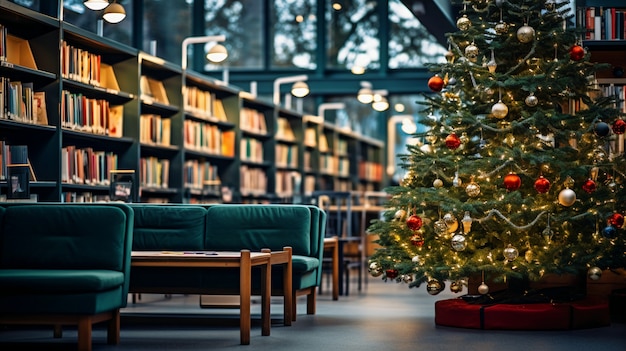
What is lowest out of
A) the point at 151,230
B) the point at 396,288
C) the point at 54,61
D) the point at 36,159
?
the point at 396,288

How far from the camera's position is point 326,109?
1819cm

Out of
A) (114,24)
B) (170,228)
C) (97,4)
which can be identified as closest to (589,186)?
(170,228)

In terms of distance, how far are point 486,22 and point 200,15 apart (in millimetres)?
10977

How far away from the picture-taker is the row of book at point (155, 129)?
943cm

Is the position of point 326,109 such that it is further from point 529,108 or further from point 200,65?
point 529,108

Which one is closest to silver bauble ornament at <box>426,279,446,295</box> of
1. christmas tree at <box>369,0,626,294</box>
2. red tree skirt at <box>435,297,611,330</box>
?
christmas tree at <box>369,0,626,294</box>

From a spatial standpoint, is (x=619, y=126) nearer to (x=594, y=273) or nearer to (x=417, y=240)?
(x=594, y=273)

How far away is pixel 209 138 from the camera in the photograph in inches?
442

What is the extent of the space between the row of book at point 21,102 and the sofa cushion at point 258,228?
1497mm

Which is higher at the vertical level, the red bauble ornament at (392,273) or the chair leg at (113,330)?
the red bauble ornament at (392,273)

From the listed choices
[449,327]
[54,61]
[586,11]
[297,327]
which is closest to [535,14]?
[586,11]

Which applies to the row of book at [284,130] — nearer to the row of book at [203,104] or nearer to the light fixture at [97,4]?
the row of book at [203,104]

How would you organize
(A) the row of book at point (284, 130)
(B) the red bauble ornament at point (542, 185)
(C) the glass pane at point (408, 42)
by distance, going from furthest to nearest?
(C) the glass pane at point (408, 42)
(A) the row of book at point (284, 130)
(B) the red bauble ornament at point (542, 185)

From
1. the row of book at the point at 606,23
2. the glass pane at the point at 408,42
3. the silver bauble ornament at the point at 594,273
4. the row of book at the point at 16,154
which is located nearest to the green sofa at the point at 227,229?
the row of book at the point at 16,154
